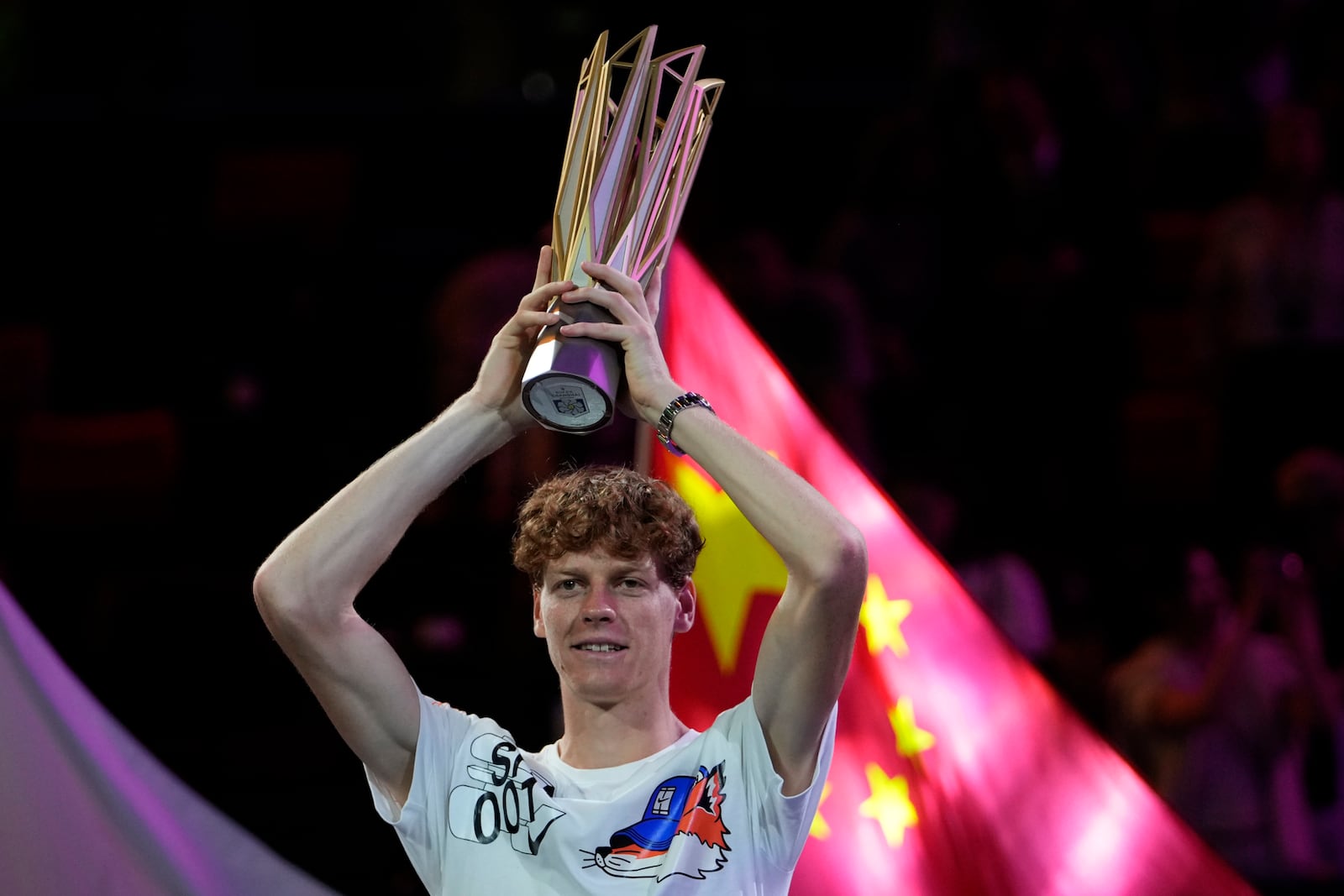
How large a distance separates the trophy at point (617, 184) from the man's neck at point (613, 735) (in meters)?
0.49

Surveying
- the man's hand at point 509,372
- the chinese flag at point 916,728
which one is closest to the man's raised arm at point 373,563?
the man's hand at point 509,372

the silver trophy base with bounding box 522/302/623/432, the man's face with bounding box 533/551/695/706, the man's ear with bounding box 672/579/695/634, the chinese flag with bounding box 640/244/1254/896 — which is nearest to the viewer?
the silver trophy base with bounding box 522/302/623/432

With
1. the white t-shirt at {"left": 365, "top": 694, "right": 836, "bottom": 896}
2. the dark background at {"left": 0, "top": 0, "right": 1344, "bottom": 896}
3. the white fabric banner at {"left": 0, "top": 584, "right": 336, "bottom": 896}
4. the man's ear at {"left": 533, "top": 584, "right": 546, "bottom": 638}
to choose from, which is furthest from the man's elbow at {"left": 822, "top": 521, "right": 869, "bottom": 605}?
the dark background at {"left": 0, "top": 0, "right": 1344, "bottom": 896}

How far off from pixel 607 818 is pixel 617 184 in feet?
3.28

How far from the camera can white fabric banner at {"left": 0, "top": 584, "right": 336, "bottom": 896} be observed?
2760 mm

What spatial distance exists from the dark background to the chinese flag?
1578mm

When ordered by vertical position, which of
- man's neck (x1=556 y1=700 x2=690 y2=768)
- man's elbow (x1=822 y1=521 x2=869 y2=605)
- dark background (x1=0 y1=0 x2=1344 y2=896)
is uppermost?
dark background (x1=0 y1=0 x2=1344 y2=896)

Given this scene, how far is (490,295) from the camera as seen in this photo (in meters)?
6.12

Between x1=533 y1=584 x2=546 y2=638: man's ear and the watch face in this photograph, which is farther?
x1=533 y1=584 x2=546 y2=638: man's ear

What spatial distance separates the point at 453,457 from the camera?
8.80ft

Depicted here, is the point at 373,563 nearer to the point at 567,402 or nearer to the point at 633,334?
the point at 567,402

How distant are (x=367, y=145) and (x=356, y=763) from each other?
13.7 ft

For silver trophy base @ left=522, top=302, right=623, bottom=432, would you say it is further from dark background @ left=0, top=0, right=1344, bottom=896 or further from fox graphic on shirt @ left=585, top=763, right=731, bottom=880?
dark background @ left=0, top=0, right=1344, bottom=896

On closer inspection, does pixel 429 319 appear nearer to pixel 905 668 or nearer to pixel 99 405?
pixel 99 405
